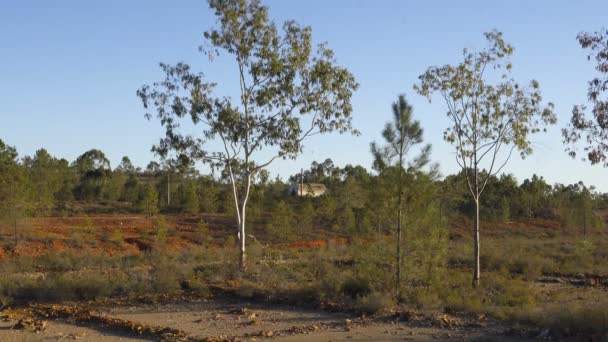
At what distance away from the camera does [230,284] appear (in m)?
21.6

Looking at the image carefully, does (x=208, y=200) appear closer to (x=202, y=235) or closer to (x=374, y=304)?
(x=202, y=235)

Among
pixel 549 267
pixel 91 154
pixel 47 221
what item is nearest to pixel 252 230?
pixel 47 221

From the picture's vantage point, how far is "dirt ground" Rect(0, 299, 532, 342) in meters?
13.7

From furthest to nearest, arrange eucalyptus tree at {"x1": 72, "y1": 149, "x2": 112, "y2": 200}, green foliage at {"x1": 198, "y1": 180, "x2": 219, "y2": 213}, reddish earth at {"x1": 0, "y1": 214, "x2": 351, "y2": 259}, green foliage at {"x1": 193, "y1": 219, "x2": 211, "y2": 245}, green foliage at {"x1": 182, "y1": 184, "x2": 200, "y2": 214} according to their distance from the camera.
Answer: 1. eucalyptus tree at {"x1": 72, "y1": 149, "x2": 112, "y2": 200}
2. green foliage at {"x1": 198, "y1": 180, "x2": 219, "y2": 213}
3. green foliage at {"x1": 182, "y1": 184, "x2": 200, "y2": 214}
4. green foliage at {"x1": 193, "y1": 219, "x2": 211, "y2": 245}
5. reddish earth at {"x1": 0, "y1": 214, "x2": 351, "y2": 259}

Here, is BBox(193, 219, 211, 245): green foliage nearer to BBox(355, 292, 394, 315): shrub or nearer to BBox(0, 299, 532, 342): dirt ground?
BBox(0, 299, 532, 342): dirt ground

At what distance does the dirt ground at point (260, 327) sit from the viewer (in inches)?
538

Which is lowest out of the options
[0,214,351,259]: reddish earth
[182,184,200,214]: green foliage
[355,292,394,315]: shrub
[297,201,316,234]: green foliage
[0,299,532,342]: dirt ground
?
[0,299,532,342]: dirt ground

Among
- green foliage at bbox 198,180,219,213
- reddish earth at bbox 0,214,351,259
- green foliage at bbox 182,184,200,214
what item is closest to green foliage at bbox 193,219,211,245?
reddish earth at bbox 0,214,351,259

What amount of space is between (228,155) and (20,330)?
1051cm

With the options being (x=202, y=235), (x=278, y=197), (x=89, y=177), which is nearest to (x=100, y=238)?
(x=202, y=235)

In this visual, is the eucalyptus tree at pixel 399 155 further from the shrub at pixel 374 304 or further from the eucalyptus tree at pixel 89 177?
the eucalyptus tree at pixel 89 177

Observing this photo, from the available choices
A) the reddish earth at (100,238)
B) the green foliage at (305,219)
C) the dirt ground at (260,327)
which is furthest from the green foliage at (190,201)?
the dirt ground at (260,327)

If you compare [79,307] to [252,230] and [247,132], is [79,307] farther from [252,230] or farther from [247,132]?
[252,230]

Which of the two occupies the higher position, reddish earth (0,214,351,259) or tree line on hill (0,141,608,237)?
tree line on hill (0,141,608,237)
